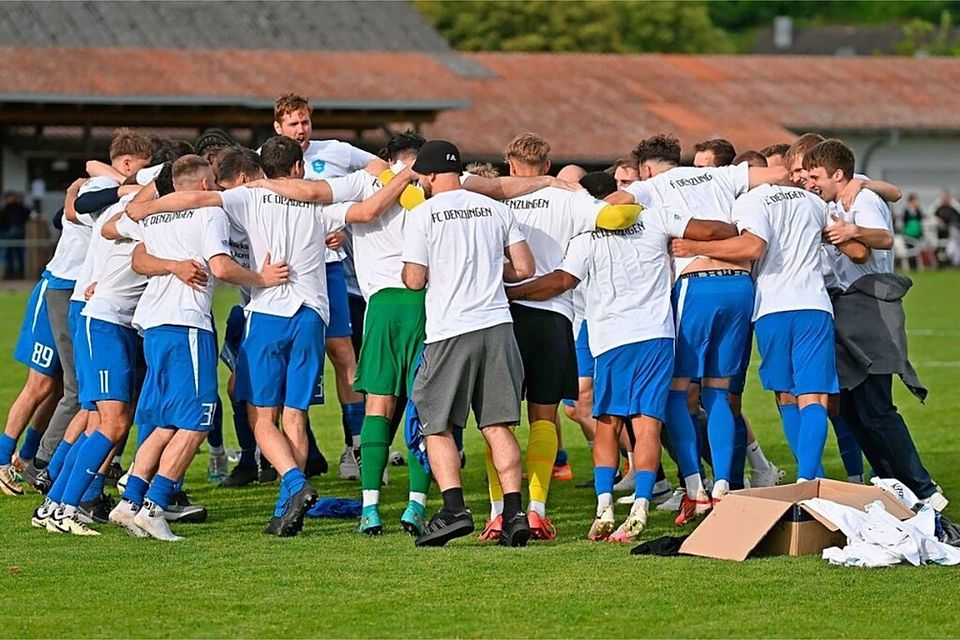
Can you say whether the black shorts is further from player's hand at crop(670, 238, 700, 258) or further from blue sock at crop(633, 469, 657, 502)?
player's hand at crop(670, 238, 700, 258)

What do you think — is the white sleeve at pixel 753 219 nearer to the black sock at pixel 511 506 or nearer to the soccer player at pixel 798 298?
the soccer player at pixel 798 298

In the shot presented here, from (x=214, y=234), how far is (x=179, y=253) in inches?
10.5

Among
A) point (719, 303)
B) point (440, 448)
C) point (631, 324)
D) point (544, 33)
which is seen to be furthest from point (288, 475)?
point (544, 33)

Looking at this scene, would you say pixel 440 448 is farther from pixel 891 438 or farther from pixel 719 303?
pixel 891 438

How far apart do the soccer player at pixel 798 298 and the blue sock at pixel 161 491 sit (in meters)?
3.14

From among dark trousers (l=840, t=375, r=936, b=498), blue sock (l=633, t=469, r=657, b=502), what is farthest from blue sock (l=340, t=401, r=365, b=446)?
dark trousers (l=840, t=375, r=936, b=498)

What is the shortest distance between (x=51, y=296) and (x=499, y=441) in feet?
11.9

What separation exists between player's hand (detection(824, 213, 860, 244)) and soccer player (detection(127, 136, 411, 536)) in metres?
2.47

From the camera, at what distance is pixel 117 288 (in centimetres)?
964

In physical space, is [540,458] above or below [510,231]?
below

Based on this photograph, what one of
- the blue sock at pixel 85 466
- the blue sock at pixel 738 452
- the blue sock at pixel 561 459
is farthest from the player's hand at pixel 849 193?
the blue sock at pixel 85 466

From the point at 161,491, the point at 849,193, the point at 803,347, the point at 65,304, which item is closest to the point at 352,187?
the point at 161,491

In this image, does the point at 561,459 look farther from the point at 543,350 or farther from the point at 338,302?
the point at 543,350

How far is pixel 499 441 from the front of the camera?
8781mm
